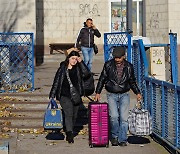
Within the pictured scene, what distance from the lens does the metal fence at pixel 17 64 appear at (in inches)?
497

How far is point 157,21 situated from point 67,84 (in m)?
13.1

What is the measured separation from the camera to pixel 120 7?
23.8 m

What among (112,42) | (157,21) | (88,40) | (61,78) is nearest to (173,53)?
(112,42)

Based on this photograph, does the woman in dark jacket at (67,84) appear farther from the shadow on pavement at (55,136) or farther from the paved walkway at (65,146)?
the shadow on pavement at (55,136)

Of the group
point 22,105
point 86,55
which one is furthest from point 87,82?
point 86,55

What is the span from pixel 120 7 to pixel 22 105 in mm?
12892

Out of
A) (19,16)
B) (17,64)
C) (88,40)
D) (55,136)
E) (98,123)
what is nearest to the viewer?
(98,123)

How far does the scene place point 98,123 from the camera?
9.36 meters

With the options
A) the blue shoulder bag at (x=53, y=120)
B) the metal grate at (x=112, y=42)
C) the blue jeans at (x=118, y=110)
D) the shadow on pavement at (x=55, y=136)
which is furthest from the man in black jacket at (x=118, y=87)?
the metal grate at (x=112, y=42)

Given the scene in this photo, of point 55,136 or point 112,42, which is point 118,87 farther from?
point 112,42

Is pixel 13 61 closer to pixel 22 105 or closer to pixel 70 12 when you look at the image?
pixel 22 105

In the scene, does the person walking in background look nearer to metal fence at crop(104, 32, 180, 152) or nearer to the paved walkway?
metal fence at crop(104, 32, 180, 152)

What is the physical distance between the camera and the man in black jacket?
9266mm

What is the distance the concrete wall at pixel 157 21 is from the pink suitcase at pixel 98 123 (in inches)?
503
